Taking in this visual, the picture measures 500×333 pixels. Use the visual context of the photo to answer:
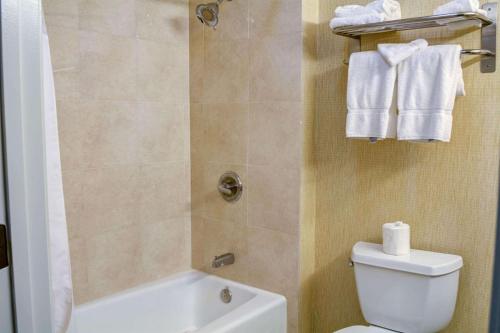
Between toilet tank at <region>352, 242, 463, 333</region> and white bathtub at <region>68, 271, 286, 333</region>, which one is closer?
toilet tank at <region>352, 242, 463, 333</region>

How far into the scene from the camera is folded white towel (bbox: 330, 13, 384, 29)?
1741mm

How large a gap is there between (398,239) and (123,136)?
131 cm

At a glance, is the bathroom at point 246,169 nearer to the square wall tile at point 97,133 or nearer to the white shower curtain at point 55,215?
the square wall tile at point 97,133

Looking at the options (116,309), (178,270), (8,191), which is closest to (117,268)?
(116,309)

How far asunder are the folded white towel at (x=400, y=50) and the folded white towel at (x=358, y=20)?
111mm

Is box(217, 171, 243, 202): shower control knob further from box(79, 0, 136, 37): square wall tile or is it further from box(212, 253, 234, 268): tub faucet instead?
box(79, 0, 136, 37): square wall tile

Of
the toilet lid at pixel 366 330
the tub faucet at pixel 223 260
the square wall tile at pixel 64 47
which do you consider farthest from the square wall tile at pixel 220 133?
the toilet lid at pixel 366 330

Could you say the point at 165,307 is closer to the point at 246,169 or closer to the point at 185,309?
the point at 185,309

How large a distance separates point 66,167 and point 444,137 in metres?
1.52

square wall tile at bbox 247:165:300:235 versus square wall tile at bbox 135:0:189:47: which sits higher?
square wall tile at bbox 135:0:189:47

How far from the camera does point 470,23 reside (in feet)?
5.45

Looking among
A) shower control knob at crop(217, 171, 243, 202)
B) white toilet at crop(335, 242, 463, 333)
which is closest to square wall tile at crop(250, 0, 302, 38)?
shower control knob at crop(217, 171, 243, 202)

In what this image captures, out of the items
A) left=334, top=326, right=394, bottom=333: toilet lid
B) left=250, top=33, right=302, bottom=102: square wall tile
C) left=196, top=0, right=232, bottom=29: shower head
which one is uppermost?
left=196, top=0, right=232, bottom=29: shower head

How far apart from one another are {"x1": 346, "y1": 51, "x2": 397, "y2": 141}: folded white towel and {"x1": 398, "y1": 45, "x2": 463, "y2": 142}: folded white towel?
0.16 feet
